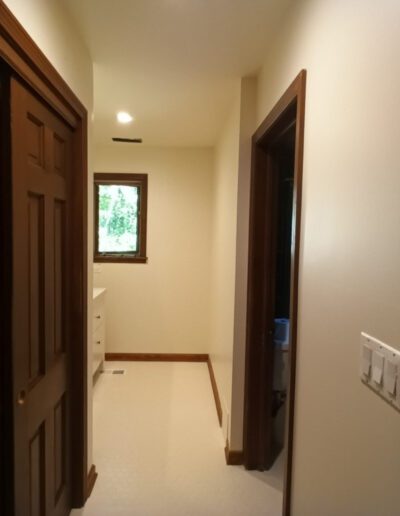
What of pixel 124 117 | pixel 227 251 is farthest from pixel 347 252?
pixel 124 117

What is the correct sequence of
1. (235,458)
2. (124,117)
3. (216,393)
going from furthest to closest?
(216,393)
(124,117)
(235,458)

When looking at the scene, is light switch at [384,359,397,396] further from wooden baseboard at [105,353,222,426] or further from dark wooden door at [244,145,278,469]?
wooden baseboard at [105,353,222,426]

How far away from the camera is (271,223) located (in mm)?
2213

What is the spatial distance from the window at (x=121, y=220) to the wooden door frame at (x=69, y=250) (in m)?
2.26

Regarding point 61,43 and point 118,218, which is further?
point 118,218

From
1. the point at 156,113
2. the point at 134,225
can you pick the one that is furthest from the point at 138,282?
the point at 156,113

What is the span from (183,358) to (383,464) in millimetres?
3637

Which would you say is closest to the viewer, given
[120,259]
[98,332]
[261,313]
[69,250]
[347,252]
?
[347,252]

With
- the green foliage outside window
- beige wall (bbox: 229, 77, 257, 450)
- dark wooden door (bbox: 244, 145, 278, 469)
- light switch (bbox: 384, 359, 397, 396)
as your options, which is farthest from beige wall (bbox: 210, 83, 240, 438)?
light switch (bbox: 384, 359, 397, 396)

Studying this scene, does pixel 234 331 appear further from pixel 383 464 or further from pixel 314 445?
pixel 383 464

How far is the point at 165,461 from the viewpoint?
2383 millimetres

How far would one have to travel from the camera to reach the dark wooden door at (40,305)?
1238 mm

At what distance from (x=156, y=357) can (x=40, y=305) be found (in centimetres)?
299

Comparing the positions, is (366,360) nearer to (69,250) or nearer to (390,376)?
(390,376)
